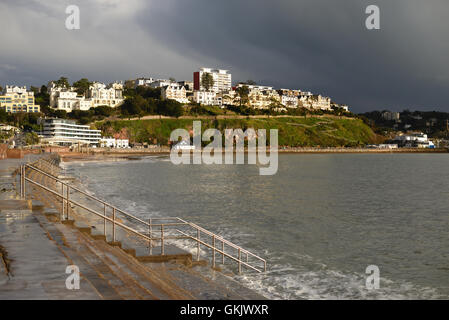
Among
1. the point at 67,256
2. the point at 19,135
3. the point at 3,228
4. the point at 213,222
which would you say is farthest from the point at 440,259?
the point at 19,135

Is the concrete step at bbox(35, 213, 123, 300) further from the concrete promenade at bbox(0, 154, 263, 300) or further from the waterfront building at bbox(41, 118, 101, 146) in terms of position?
the waterfront building at bbox(41, 118, 101, 146)

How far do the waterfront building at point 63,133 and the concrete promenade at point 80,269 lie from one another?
152 metres

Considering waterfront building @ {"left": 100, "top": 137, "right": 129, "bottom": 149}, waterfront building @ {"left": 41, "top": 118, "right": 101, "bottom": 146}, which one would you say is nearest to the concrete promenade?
waterfront building @ {"left": 41, "top": 118, "right": 101, "bottom": 146}

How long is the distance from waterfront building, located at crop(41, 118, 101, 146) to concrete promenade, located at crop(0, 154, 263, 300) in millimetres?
152498

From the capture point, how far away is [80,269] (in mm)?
9031

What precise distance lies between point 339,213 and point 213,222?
10.1 m

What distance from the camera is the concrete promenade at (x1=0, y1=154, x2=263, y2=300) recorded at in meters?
7.71

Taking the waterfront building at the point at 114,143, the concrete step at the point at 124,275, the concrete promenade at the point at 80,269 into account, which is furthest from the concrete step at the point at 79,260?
the waterfront building at the point at 114,143

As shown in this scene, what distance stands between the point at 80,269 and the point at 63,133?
163925 millimetres

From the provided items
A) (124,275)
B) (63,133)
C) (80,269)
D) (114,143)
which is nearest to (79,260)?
(80,269)

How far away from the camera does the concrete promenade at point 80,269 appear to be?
771cm

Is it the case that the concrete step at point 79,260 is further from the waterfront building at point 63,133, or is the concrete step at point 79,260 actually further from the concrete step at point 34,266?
the waterfront building at point 63,133

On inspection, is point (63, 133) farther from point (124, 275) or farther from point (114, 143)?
point (124, 275)

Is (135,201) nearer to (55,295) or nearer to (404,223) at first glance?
(404,223)
